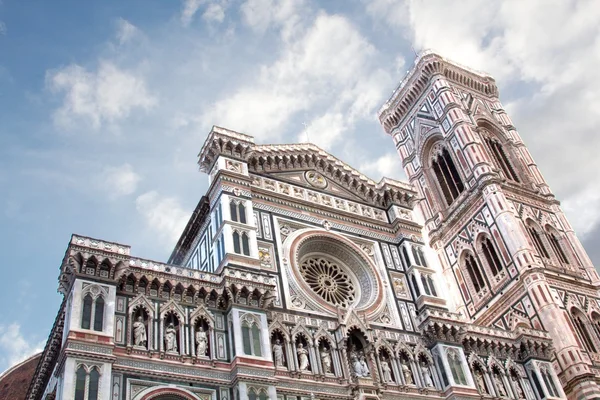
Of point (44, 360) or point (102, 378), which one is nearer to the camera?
point (102, 378)

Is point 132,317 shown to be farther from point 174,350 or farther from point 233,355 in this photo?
point 233,355

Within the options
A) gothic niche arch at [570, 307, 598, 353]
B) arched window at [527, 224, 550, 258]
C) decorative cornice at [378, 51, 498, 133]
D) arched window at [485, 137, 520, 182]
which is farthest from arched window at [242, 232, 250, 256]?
decorative cornice at [378, 51, 498, 133]

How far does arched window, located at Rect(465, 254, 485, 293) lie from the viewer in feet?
107

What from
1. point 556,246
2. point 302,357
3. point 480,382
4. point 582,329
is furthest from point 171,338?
point 556,246

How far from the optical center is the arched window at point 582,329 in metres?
27.4

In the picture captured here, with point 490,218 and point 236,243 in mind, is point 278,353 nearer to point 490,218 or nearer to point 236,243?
point 236,243

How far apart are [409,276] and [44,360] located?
12.4 metres

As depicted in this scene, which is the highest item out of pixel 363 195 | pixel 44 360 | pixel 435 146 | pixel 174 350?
pixel 435 146

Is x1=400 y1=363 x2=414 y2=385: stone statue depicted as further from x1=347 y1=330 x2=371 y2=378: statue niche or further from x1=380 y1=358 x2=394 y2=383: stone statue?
x1=347 y1=330 x2=371 y2=378: statue niche

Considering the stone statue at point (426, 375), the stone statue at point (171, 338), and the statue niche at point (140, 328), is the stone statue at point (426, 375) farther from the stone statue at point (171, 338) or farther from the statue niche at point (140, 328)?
the statue niche at point (140, 328)

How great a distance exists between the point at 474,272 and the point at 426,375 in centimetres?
1316

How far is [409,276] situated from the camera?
24.0 m

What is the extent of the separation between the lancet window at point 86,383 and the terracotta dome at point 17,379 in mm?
15810

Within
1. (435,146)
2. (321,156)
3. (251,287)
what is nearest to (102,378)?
(251,287)
